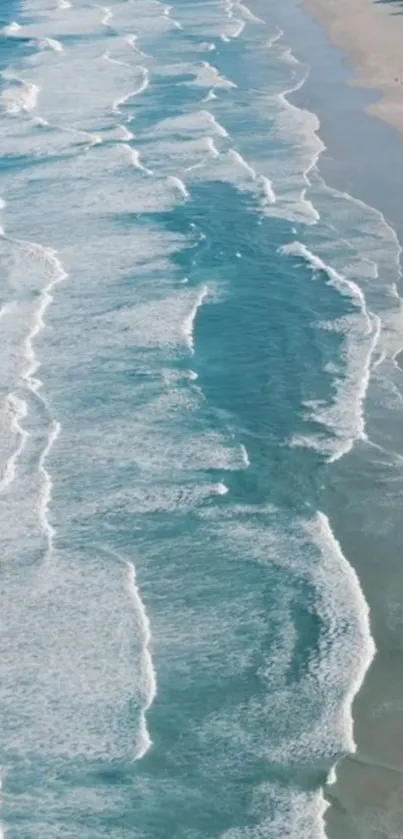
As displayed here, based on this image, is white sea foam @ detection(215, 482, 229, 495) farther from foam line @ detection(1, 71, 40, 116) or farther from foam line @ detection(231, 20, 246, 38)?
foam line @ detection(231, 20, 246, 38)

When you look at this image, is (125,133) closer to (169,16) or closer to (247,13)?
(247,13)

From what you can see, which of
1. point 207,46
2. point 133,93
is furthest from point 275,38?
point 133,93

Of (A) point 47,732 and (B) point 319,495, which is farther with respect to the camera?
(B) point 319,495

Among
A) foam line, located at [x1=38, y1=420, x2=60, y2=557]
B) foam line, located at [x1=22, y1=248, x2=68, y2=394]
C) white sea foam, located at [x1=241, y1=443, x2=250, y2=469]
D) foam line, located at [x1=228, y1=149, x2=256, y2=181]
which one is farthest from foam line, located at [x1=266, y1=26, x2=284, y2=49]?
white sea foam, located at [x1=241, y1=443, x2=250, y2=469]

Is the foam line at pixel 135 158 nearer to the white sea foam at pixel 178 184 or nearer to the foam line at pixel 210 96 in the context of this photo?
the white sea foam at pixel 178 184

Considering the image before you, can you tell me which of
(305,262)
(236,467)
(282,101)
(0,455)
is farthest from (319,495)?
(282,101)

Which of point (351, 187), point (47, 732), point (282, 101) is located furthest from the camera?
point (282, 101)

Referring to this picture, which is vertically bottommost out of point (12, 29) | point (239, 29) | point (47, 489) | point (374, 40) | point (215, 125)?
point (12, 29)

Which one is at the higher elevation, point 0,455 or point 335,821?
point 335,821

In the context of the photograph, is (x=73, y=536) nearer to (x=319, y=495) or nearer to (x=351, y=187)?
(x=319, y=495)
